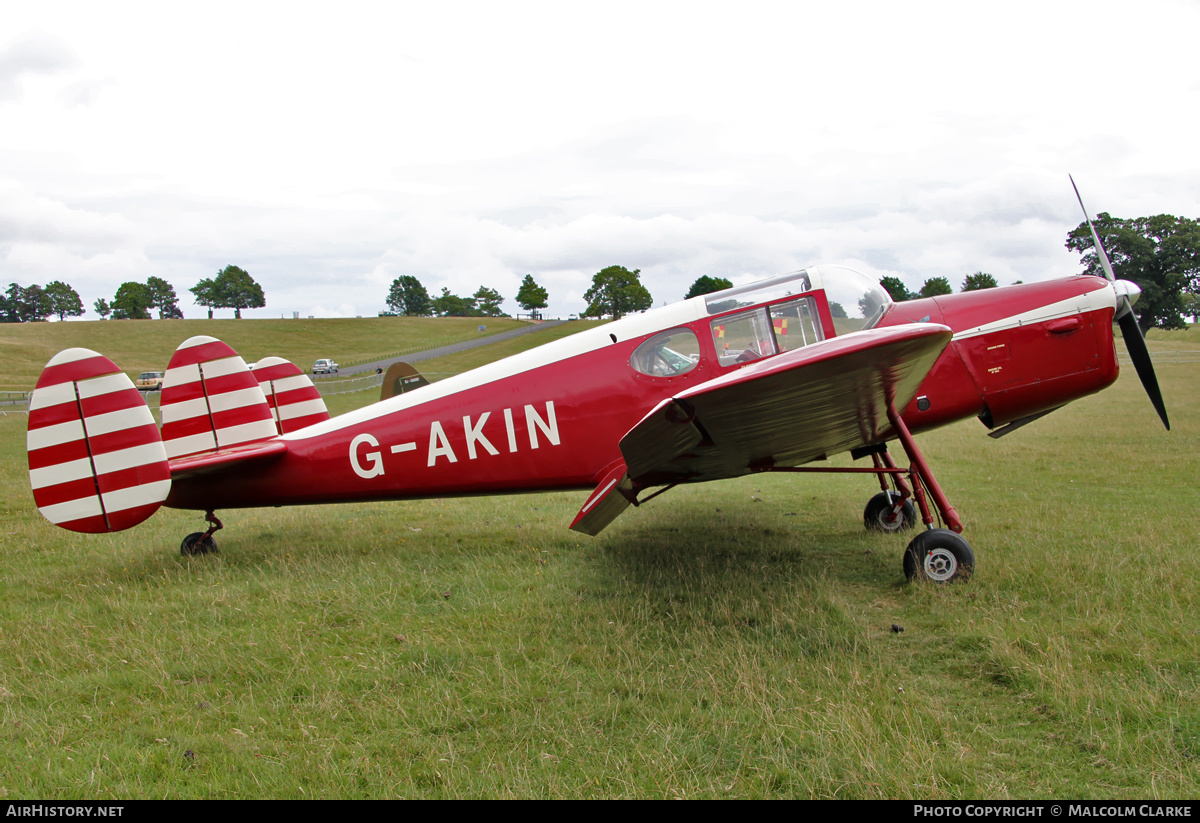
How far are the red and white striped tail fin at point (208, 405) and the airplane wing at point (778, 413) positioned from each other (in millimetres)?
3766

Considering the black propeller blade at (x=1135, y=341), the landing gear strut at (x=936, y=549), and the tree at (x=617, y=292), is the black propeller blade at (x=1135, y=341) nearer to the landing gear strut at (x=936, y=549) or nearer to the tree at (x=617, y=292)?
the landing gear strut at (x=936, y=549)

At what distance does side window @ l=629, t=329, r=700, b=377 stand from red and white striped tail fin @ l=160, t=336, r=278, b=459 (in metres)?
3.88

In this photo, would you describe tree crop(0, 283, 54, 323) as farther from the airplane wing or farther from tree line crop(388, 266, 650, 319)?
the airplane wing

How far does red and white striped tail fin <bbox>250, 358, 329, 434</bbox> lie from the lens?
7.52 meters

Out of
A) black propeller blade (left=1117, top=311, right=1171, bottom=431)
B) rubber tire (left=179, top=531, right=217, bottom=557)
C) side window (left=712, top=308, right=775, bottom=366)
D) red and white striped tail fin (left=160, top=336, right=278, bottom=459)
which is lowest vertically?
black propeller blade (left=1117, top=311, right=1171, bottom=431)

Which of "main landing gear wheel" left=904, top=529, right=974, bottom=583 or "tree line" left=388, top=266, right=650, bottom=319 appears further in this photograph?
"tree line" left=388, top=266, right=650, bottom=319

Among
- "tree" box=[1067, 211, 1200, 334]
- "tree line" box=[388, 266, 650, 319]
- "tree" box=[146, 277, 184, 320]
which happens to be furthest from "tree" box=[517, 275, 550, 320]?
"tree" box=[1067, 211, 1200, 334]

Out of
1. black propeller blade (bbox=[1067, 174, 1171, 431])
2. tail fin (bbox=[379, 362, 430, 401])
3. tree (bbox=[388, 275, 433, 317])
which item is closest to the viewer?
black propeller blade (bbox=[1067, 174, 1171, 431])

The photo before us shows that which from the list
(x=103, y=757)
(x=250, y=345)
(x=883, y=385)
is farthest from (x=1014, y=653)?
(x=250, y=345)

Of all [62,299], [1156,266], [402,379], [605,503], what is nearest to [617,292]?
[1156,266]

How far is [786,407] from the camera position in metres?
3.86

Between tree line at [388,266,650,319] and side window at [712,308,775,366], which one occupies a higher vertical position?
tree line at [388,266,650,319]

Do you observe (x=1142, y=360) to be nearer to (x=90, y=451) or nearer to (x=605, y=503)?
(x=605, y=503)

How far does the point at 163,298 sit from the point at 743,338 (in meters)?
116
